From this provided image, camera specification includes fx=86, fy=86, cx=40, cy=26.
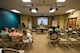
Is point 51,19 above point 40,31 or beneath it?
above

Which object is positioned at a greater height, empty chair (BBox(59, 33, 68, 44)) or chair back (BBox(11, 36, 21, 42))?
chair back (BBox(11, 36, 21, 42))

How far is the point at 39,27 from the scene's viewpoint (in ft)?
39.4

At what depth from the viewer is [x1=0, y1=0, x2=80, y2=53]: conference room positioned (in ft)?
14.5

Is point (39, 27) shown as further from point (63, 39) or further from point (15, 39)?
point (15, 39)

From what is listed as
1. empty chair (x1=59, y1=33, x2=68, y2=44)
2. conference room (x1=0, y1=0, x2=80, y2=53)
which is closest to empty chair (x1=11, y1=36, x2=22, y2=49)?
conference room (x1=0, y1=0, x2=80, y2=53)

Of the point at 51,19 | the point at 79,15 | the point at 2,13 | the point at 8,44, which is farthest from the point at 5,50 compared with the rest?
the point at 51,19

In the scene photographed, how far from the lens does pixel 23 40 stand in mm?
4508

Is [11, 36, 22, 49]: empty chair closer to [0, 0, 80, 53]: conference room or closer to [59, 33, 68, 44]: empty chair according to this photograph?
[0, 0, 80, 53]: conference room

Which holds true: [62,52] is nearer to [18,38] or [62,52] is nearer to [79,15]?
[18,38]

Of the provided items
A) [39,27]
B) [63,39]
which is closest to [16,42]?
[63,39]

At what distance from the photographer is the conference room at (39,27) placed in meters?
4.42

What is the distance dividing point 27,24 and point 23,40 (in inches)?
396

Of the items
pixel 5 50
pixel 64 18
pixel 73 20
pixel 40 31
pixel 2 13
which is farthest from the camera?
pixel 64 18

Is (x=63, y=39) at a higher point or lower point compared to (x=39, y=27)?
lower
